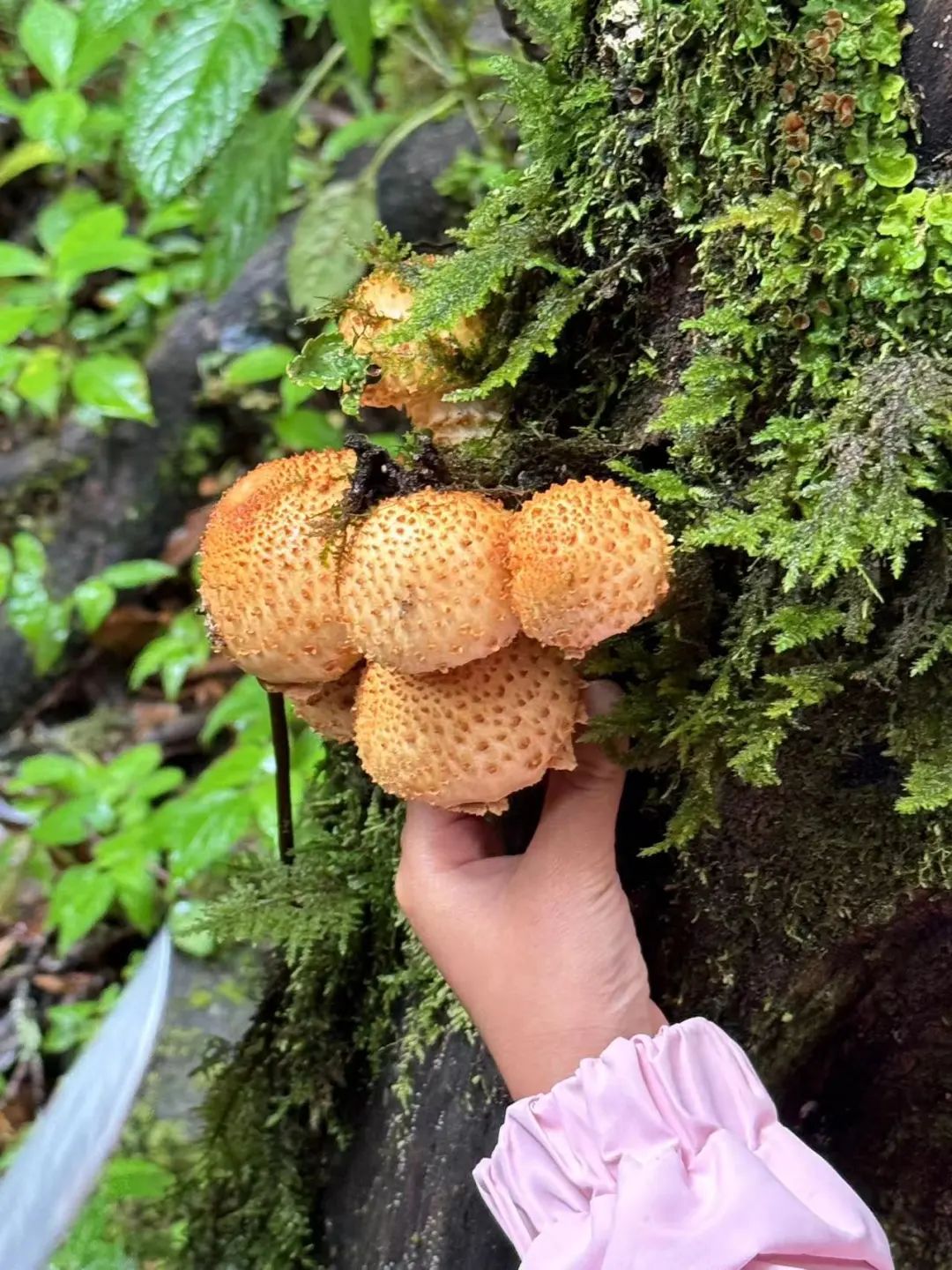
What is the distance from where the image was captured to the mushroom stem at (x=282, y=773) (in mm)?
1464

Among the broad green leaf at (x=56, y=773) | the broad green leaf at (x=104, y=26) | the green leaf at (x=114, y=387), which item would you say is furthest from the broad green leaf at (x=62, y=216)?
the broad green leaf at (x=56, y=773)

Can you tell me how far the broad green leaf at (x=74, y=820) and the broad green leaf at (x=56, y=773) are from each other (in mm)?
90

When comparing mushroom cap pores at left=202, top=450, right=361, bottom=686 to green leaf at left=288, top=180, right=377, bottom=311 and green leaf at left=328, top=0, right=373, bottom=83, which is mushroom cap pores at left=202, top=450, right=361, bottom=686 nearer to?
green leaf at left=328, top=0, right=373, bottom=83

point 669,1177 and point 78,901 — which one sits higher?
point 669,1177

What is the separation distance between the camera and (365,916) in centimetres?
160

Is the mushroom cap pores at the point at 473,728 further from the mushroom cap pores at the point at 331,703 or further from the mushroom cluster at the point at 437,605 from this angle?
the mushroom cap pores at the point at 331,703

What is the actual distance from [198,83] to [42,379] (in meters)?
1.71

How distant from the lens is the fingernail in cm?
112

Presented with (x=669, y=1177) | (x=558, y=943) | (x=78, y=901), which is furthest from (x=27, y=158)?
(x=669, y=1177)

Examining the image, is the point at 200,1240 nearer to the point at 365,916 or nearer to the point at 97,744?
the point at 365,916

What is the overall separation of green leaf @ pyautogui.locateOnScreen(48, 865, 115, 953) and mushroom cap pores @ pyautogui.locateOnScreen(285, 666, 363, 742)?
1.49m

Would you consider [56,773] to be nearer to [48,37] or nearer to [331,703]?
[331,703]

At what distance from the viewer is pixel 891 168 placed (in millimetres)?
960

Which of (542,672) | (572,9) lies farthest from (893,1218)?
(572,9)
